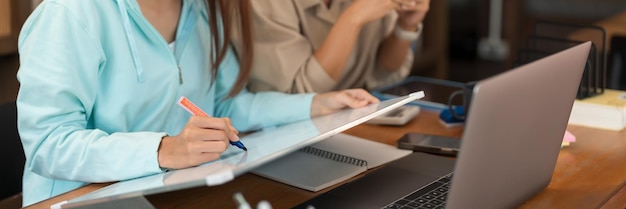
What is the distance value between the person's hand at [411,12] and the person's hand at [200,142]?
28.0 inches

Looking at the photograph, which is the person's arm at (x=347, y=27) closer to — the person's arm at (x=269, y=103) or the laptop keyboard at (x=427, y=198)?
the person's arm at (x=269, y=103)

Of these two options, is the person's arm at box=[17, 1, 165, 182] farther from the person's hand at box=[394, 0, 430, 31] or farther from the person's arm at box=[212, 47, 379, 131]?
the person's hand at box=[394, 0, 430, 31]

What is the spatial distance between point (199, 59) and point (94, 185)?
1.17 feet

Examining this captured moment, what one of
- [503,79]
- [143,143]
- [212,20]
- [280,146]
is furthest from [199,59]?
[503,79]

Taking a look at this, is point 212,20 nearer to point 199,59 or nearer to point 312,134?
point 199,59

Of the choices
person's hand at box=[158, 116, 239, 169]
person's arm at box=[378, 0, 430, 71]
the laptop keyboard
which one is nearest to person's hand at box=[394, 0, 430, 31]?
person's arm at box=[378, 0, 430, 71]

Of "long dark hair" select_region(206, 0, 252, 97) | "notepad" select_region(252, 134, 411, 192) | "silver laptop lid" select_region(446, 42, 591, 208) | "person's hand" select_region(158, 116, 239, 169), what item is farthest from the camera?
"long dark hair" select_region(206, 0, 252, 97)

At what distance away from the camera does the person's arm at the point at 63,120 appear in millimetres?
1315

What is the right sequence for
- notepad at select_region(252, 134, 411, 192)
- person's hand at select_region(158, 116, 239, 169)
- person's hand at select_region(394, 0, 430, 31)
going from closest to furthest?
1. person's hand at select_region(158, 116, 239, 169)
2. notepad at select_region(252, 134, 411, 192)
3. person's hand at select_region(394, 0, 430, 31)

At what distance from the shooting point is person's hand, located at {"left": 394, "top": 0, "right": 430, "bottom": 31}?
1.90 metres

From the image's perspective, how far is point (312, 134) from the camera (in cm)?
126

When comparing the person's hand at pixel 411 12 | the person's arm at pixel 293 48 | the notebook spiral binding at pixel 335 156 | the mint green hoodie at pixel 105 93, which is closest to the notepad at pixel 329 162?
the notebook spiral binding at pixel 335 156

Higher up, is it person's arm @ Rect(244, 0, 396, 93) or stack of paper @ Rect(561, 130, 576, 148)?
person's arm @ Rect(244, 0, 396, 93)

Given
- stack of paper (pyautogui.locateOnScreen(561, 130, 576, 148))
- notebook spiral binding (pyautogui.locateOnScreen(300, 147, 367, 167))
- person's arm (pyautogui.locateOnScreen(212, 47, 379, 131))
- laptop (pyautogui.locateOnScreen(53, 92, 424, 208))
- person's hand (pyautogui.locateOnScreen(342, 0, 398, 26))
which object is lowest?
stack of paper (pyautogui.locateOnScreen(561, 130, 576, 148))
